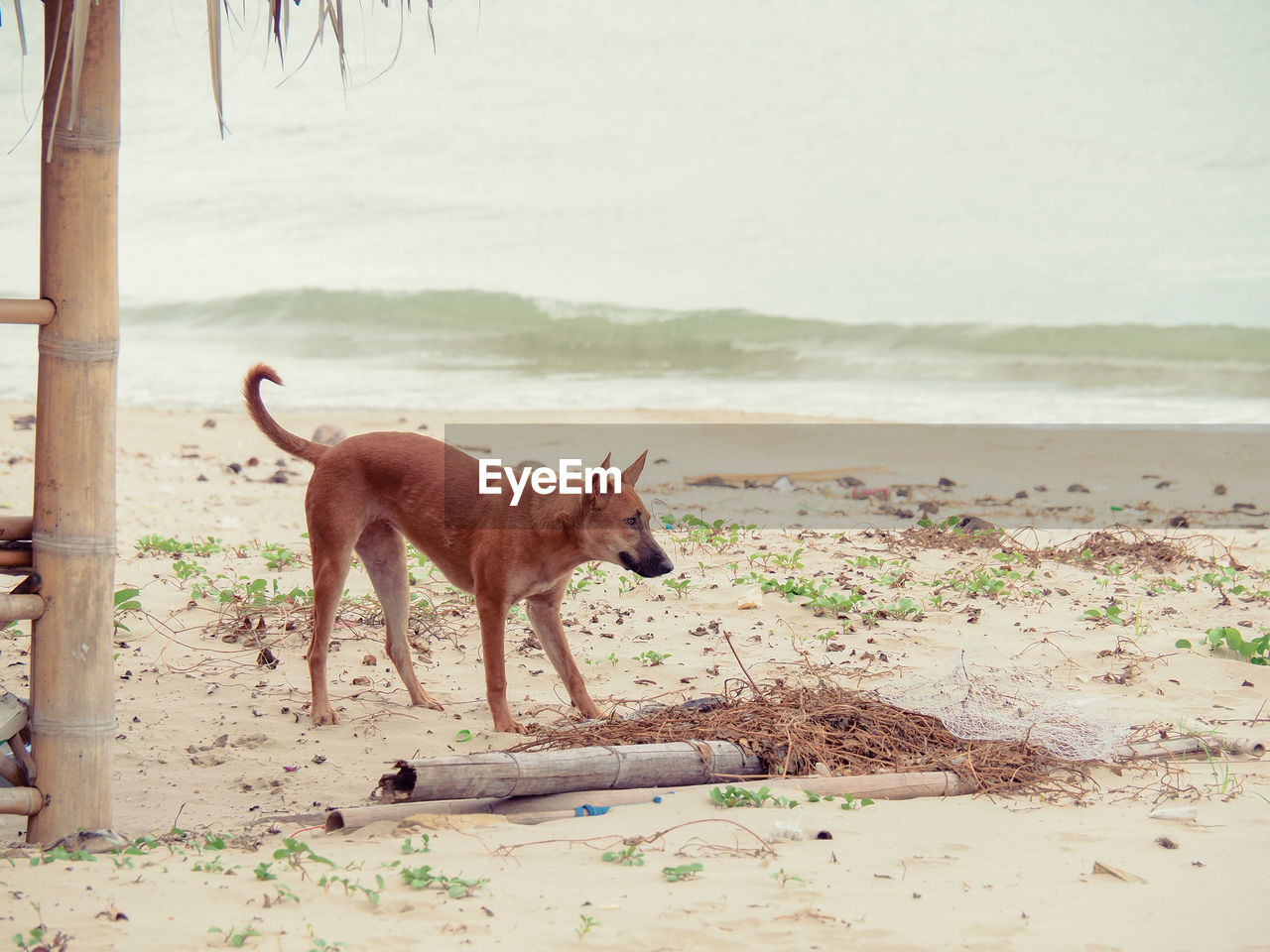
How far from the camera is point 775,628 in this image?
6789 mm

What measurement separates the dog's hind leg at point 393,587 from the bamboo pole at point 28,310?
2314 millimetres

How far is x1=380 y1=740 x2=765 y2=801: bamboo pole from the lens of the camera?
394cm

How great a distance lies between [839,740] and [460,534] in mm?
2079

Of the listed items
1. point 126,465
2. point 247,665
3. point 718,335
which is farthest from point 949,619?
point 718,335

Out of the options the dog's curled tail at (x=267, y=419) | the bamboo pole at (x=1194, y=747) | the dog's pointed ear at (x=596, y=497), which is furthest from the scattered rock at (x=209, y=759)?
the bamboo pole at (x=1194, y=747)

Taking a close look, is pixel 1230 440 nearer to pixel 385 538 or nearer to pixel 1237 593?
pixel 1237 593

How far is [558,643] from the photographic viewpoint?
5.71 m

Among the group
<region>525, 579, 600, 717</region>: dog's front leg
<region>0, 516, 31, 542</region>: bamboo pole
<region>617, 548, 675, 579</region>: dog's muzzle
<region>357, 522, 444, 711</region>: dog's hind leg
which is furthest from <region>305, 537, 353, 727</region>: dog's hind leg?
<region>0, 516, 31, 542</region>: bamboo pole

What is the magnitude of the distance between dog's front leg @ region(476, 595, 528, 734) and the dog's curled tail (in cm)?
117

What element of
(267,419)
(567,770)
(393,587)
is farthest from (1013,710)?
(267,419)

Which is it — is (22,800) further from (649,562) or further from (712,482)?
(712,482)

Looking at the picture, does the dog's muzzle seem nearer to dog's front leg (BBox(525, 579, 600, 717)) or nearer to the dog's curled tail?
dog's front leg (BBox(525, 579, 600, 717))

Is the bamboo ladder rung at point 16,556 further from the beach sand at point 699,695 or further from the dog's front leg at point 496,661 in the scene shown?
the dog's front leg at point 496,661

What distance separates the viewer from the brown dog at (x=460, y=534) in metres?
5.52
